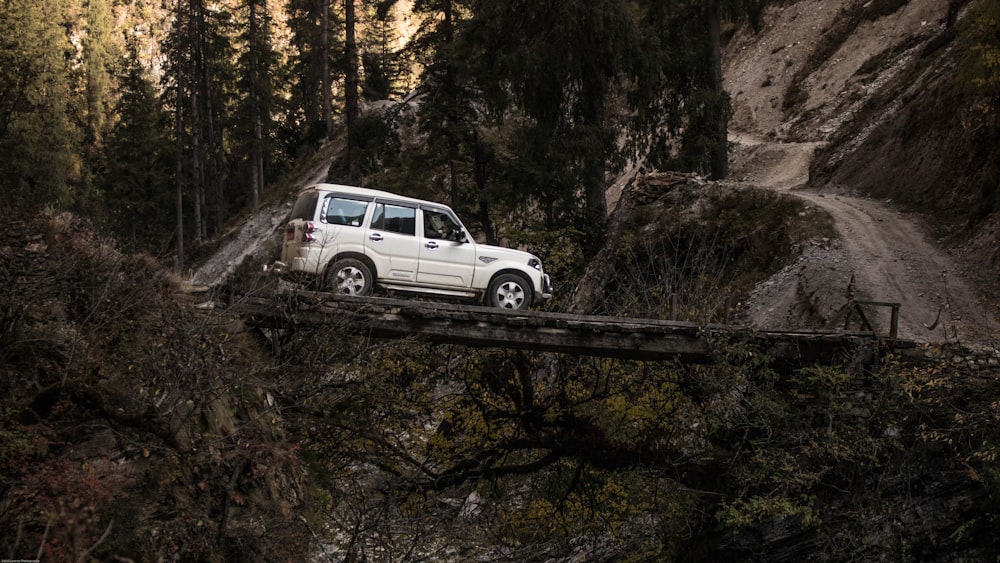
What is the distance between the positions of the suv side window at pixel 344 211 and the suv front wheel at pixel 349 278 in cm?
66

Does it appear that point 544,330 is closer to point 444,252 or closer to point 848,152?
point 444,252

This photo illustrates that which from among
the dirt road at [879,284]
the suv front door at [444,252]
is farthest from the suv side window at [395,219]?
the dirt road at [879,284]

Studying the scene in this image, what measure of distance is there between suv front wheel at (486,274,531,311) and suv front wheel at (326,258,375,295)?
2250 mm

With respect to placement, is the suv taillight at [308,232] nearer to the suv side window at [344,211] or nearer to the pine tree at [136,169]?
the suv side window at [344,211]

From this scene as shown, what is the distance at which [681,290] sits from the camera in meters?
19.5

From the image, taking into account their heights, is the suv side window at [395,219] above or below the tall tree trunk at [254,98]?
below

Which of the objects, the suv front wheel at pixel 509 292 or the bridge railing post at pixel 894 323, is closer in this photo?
the bridge railing post at pixel 894 323

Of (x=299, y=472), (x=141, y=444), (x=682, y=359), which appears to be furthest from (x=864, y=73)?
(x=141, y=444)

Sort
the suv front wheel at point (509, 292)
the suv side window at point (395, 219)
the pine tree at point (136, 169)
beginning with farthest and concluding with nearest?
1. the pine tree at point (136, 169)
2. the suv front wheel at point (509, 292)
3. the suv side window at point (395, 219)

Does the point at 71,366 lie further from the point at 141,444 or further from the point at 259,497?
the point at 259,497

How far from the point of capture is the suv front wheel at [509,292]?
14953 mm

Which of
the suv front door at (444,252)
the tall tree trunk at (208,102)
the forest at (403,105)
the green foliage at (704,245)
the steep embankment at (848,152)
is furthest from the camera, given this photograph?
the tall tree trunk at (208,102)

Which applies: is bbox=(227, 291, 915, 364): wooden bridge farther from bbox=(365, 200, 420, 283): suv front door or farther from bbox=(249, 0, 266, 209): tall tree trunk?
bbox=(249, 0, 266, 209): tall tree trunk

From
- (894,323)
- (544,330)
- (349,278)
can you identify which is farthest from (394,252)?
(894,323)
